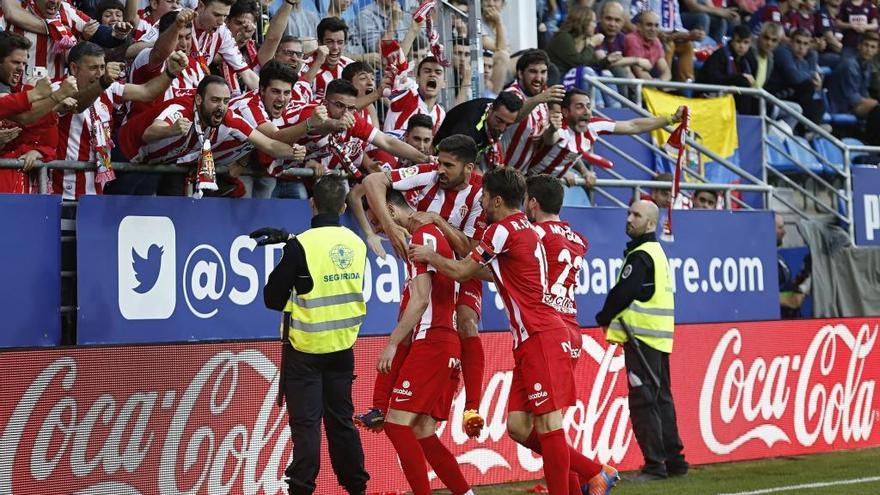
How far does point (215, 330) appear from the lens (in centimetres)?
1031

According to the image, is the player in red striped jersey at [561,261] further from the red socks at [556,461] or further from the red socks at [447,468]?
the red socks at [447,468]

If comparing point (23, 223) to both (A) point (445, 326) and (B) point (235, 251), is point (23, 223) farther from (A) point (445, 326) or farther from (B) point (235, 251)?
(A) point (445, 326)

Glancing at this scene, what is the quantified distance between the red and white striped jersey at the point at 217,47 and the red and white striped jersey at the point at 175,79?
0.18 meters

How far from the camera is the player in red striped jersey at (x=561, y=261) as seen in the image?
359 inches

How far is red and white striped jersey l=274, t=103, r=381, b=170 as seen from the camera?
1067cm

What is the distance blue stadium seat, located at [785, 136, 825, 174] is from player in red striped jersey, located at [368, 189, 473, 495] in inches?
387

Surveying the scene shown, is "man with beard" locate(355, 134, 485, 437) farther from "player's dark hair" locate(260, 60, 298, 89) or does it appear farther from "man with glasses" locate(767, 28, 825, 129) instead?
"man with glasses" locate(767, 28, 825, 129)

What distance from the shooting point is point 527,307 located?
8.68 metres

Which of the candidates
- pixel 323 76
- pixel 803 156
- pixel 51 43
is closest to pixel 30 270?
pixel 51 43

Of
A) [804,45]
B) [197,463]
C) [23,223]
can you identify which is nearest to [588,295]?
[197,463]

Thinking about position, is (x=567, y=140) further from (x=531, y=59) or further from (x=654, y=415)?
(x=654, y=415)

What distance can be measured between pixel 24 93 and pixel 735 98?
10.6 m

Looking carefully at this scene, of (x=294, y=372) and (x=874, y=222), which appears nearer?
(x=294, y=372)

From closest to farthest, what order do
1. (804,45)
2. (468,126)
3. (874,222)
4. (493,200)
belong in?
(493,200) < (468,126) < (874,222) < (804,45)
